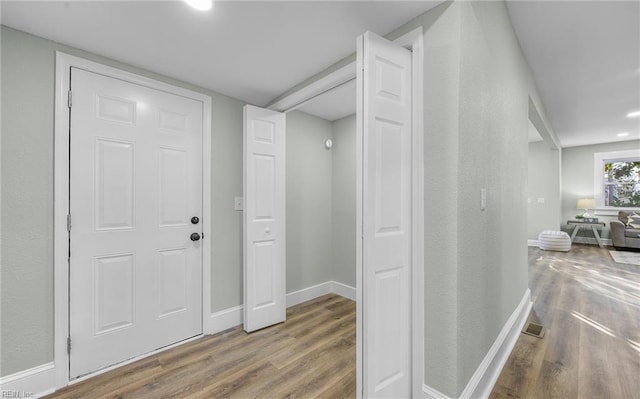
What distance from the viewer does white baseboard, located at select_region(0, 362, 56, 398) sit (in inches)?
62.2

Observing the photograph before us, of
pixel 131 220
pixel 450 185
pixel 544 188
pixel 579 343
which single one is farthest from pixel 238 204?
pixel 544 188

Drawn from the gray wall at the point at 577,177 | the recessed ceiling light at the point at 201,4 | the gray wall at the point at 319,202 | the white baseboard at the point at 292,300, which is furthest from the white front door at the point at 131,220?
the gray wall at the point at 577,177

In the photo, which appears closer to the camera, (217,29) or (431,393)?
(431,393)

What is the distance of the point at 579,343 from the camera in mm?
2219

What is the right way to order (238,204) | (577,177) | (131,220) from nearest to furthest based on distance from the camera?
(131,220) < (238,204) < (577,177)

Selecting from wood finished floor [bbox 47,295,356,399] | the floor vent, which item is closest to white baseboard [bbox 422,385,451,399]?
wood finished floor [bbox 47,295,356,399]

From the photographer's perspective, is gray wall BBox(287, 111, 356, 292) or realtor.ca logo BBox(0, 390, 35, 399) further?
gray wall BBox(287, 111, 356, 292)

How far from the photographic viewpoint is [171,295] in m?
2.26

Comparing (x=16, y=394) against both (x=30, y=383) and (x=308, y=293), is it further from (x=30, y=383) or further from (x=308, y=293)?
(x=308, y=293)

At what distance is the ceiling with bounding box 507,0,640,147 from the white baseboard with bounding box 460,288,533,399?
92.4 inches

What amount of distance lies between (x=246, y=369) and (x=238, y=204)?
4.70 ft

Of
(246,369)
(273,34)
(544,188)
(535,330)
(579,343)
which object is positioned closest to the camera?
(273,34)

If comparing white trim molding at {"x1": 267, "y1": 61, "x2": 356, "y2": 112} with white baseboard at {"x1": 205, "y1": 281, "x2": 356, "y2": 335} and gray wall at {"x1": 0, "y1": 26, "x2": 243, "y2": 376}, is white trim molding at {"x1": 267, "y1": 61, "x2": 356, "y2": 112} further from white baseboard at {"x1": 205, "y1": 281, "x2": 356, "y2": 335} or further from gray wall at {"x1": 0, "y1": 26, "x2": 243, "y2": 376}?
white baseboard at {"x1": 205, "y1": 281, "x2": 356, "y2": 335}

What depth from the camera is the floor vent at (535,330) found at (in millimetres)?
2349
